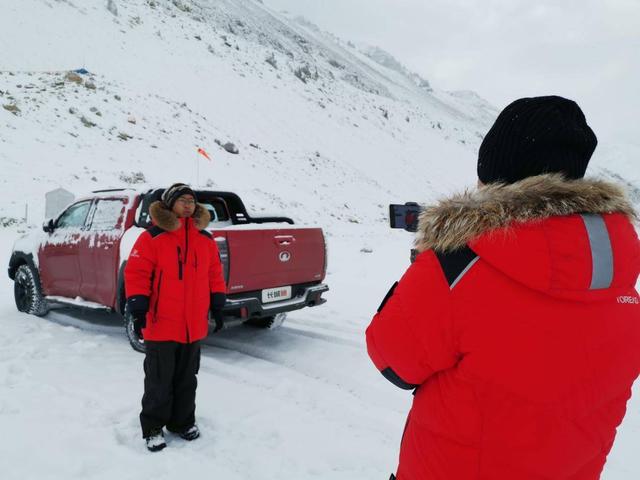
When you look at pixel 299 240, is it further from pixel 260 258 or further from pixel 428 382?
pixel 428 382

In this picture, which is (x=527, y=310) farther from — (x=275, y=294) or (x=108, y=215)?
(x=108, y=215)

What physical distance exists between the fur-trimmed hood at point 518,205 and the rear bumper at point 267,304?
11.1 feet

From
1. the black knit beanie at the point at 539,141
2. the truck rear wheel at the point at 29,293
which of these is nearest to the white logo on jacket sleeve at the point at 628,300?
the black knit beanie at the point at 539,141

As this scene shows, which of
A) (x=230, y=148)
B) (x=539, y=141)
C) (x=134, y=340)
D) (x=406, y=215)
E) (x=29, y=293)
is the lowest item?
(x=29, y=293)

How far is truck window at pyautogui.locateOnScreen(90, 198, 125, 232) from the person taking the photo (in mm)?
5148

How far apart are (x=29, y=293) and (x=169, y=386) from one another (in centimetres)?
427

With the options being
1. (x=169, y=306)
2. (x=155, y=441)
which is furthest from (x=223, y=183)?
(x=155, y=441)

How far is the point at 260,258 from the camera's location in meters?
4.71

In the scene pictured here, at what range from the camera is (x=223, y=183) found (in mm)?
17203

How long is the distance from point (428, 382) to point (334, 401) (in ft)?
8.85

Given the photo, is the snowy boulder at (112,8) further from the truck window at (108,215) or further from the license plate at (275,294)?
the license plate at (275,294)

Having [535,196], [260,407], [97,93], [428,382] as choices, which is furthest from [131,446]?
[97,93]

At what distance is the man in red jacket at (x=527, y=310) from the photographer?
116 centimetres

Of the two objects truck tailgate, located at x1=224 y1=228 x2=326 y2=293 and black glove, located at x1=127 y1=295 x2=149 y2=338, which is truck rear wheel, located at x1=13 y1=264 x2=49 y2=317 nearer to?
truck tailgate, located at x1=224 y1=228 x2=326 y2=293
